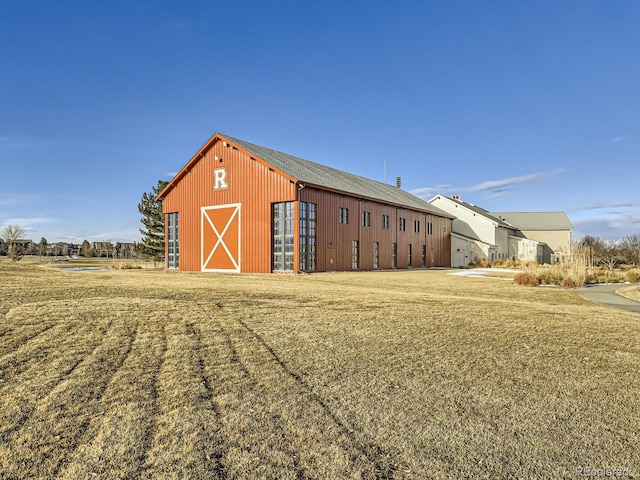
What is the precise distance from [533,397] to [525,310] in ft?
20.2

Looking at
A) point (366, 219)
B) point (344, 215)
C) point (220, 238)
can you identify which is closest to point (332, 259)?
point (344, 215)

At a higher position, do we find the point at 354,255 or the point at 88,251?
the point at 88,251

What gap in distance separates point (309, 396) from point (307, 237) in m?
20.8

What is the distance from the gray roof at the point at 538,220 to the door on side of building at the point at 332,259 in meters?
44.3

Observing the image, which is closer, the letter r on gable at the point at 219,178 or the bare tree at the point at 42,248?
the letter r on gable at the point at 219,178

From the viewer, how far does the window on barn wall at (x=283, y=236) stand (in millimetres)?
24484

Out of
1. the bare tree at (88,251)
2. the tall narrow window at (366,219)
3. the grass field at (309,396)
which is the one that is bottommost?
the grass field at (309,396)

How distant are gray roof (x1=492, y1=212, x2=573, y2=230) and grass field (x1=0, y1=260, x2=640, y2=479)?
60.1 m

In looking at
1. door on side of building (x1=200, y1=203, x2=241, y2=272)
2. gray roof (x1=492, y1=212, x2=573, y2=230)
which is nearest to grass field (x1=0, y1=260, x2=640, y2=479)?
door on side of building (x1=200, y1=203, x2=241, y2=272)

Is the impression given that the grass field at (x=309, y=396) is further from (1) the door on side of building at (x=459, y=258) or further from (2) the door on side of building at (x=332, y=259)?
(1) the door on side of building at (x=459, y=258)

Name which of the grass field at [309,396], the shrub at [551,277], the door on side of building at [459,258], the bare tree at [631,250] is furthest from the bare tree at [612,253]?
the grass field at [309,396]

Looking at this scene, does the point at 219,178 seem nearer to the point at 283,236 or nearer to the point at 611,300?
the point at 283,236

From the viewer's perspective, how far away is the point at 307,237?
2492 cm

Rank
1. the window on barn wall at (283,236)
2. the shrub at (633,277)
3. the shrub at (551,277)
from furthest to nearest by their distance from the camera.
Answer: the window on barn wall at (283,236) → the shrub at (633,277) → the shrub at (551,277)
